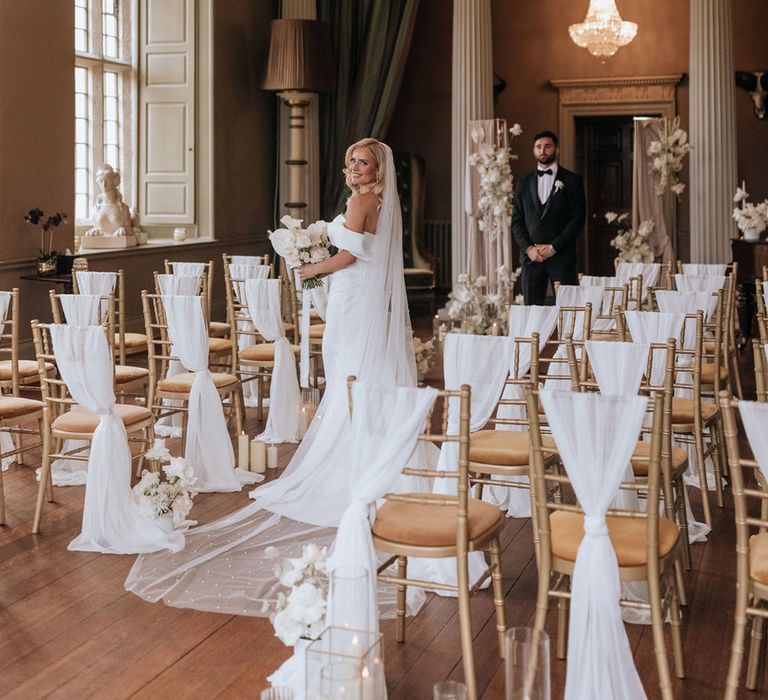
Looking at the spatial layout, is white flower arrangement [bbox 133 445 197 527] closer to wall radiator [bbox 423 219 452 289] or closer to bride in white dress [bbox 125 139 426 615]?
bride in white dress [bbox 125 139 426 615]

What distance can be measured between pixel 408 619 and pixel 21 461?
125 inches

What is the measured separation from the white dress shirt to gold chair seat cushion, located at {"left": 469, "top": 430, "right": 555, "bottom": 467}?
4.34 meters

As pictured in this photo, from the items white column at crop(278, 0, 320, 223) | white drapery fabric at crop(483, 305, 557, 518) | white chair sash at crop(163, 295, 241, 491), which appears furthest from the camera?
white column at crop(278, 0, 320, 223)

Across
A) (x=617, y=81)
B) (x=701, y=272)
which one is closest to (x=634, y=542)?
(x=701, y=272)

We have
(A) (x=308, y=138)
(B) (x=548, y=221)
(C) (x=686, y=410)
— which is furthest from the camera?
(A) (x=308, y=138)

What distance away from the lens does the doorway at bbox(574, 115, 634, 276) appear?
1398 centimetres

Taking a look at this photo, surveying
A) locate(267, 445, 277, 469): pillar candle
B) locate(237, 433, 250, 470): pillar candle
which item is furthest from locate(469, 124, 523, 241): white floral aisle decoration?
locate(237, 433, 250, 470): pillar candle

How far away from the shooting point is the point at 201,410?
5.71 m

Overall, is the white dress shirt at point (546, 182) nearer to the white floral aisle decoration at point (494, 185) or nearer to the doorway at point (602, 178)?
the white floral aisle decoration at point (494, 185)

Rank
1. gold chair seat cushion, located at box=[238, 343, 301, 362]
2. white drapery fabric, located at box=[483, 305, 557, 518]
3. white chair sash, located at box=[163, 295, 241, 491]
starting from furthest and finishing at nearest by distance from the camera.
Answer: gold chair seat cushion, located at box=[238, 343, 301, 362]
white chair sash, located at box=[163, 295, 241, 491]
white drapery fabric, located at box=[483, 305, 557, 518]

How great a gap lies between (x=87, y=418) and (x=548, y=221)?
4.47m

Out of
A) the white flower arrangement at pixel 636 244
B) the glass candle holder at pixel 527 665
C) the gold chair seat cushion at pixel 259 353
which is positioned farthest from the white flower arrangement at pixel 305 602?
the white flower arrangement at pixel 636 244

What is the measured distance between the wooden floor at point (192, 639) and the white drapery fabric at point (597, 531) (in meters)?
0.34

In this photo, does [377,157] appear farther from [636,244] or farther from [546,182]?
[636,244]
